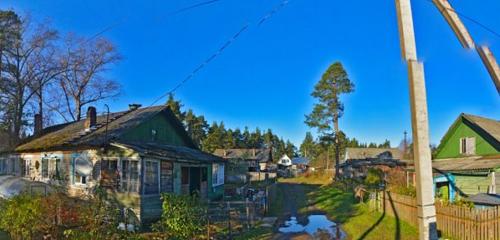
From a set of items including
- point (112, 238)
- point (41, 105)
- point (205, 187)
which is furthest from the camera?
point (41, 105)

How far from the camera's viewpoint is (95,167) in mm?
21547

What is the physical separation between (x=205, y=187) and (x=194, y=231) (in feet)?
46.2

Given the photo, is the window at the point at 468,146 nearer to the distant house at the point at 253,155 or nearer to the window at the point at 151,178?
the window at the point at 151,178

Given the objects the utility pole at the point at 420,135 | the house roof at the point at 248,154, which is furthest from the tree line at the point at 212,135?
the utility pole at the point at 420,135

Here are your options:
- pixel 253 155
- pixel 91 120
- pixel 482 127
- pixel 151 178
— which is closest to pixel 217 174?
pixel 91 120

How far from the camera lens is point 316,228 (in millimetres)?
19109

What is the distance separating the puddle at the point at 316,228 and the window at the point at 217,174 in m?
8.45

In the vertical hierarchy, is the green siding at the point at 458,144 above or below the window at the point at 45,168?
above

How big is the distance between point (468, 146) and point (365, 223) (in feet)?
48.6

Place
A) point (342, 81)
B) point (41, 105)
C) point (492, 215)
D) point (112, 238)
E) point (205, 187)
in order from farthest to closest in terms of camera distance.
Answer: point (342, 81) → point (41, 105) → point (205, 187) → point (492, 215) → point (112, 238)

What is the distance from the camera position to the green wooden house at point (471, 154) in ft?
76.5

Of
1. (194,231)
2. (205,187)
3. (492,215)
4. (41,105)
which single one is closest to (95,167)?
(205,187)

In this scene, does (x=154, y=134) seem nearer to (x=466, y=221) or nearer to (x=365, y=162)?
(x=466, y=221)

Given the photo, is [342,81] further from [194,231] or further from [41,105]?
[194,231]
